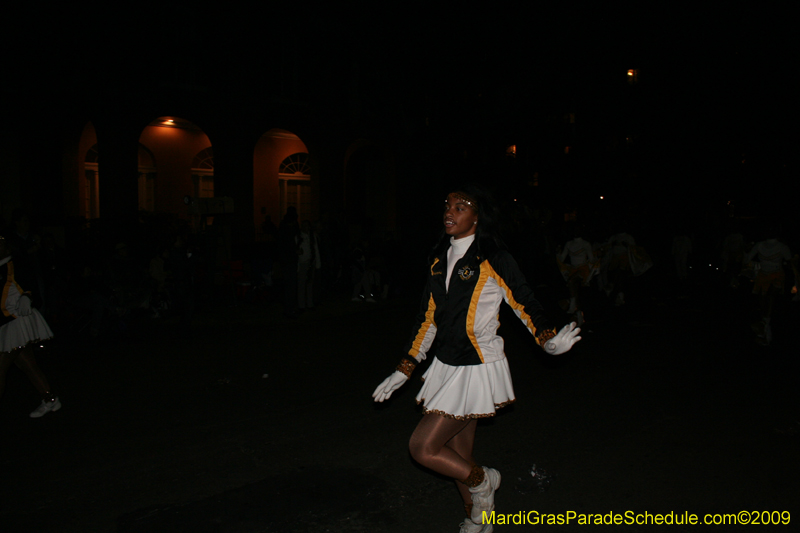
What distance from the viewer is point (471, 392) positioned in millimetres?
3445

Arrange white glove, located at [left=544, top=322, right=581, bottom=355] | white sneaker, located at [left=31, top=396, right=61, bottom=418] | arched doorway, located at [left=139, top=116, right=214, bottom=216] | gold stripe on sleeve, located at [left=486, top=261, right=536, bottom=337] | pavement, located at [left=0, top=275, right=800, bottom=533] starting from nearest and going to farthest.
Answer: white glove, located at [left=544, top=322, right=581, bottom=355] < gold stripe on sleeve, located at [left=486, top=261, right=536, bottom=337] < pavement, located at [left=0, top=275, right=800, bottom=533] < white sneaker, located at [left=31, top=396, right=61, bottom=418] < arched doorway, located at [left=139, top=116, right=214, bottom=216]

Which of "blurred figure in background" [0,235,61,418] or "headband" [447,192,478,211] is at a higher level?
"headband" [447,192,478,211]

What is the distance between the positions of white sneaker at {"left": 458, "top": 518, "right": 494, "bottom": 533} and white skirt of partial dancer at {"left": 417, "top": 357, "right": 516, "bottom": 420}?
636mm

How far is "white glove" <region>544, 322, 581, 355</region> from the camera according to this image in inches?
126

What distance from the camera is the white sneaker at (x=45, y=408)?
19.1ft

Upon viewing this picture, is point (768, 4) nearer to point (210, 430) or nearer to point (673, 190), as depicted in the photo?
point (673, 190)

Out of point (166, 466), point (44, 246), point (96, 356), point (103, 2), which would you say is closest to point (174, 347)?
point (96, 356)

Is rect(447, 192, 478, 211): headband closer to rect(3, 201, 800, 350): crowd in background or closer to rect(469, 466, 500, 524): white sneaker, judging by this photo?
rect(469, 466, 500, 524): white sneaker

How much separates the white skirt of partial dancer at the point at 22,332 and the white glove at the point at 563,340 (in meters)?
4.50

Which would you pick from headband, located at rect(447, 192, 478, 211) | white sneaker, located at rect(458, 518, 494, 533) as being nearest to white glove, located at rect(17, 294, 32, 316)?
headband, located at rect(447, 192, 478, 211)

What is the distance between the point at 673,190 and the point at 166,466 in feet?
79.6

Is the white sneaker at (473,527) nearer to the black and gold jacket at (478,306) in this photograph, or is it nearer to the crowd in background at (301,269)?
the black and gold jacket at (478,306)

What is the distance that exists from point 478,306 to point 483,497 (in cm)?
103

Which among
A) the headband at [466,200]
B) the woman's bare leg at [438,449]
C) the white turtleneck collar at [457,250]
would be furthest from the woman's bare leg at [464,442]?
the headband at [466,200]
